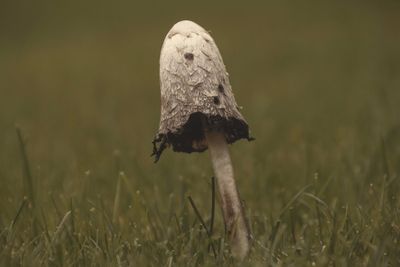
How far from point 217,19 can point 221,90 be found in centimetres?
1190

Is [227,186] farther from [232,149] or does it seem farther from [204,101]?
[232,149]

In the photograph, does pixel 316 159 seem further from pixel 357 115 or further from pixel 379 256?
pixel 379 256

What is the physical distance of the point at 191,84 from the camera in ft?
6.12

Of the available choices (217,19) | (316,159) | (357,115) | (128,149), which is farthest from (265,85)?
(217,19)

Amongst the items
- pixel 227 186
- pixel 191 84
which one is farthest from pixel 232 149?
pixel 191 84

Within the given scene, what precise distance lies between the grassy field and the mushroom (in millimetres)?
150

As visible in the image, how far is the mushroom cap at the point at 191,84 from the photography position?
73.2 inches

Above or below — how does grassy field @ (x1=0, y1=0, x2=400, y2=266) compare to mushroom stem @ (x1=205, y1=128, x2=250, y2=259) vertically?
below

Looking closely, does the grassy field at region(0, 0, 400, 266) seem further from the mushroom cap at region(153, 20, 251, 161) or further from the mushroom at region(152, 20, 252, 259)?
the mushroom cap at region(153, 20, 251, 161)

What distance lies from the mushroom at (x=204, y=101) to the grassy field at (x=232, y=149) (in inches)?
5.9

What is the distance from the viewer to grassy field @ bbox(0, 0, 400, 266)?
2.16m

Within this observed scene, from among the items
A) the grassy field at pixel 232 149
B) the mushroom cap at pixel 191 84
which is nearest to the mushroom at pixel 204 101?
the mushroom cap at pixel 191 84

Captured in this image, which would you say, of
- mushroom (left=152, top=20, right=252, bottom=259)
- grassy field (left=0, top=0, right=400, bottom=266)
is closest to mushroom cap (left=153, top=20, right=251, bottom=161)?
mushroom (left=152, top=20, right=252, bottom=259)

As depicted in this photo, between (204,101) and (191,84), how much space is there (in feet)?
0.20
